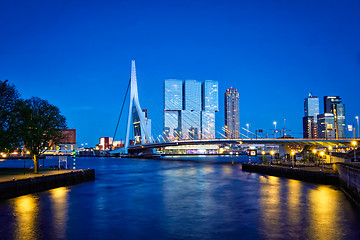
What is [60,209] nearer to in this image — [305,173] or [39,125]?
[39,125]

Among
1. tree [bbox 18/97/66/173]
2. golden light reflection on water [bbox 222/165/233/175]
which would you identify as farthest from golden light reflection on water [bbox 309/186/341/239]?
tree [bbox 18/97/66/173]

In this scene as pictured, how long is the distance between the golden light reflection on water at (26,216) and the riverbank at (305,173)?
29.7m

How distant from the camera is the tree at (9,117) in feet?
114

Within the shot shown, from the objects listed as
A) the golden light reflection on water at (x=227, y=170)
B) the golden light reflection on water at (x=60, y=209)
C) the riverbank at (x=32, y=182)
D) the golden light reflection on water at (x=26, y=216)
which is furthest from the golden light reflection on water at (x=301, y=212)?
the golden light reflection on water at (x=227, y=170)

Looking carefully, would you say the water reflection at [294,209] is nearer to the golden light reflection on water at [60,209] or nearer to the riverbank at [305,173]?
the riverbank at [305,173]

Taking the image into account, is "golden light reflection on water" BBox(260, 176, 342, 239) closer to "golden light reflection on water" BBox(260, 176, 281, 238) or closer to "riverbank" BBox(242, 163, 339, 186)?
"golden light reflection on water" BBox(260, 176, 281, 238)

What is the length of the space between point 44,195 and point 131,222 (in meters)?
13.2

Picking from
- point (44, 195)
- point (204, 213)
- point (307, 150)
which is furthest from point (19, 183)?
point (307, 150)

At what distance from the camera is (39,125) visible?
129 ft

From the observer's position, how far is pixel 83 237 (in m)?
18.4

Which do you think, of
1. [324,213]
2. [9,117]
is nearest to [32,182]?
[9,117]

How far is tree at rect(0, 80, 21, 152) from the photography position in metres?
34.7

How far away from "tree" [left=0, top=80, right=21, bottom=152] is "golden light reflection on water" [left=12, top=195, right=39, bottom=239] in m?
7.41

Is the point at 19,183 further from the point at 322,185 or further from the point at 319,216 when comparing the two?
the point at 322,185
